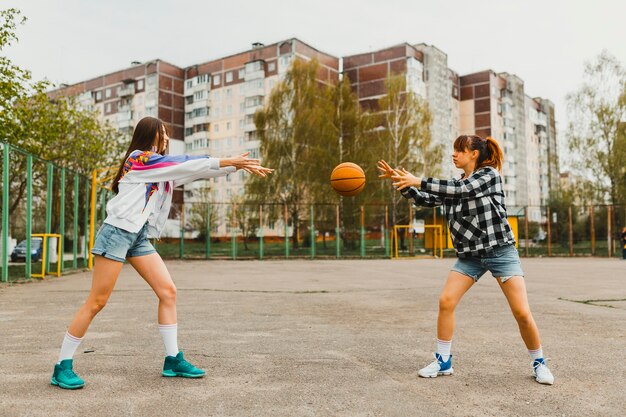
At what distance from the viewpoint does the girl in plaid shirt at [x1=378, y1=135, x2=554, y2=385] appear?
4070 mm

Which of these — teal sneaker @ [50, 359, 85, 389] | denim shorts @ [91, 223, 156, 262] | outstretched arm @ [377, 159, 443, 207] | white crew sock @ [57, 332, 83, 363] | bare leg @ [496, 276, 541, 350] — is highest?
outstretched arm @ [377, 159, 443, 207]

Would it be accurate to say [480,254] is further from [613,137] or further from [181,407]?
[613,137]

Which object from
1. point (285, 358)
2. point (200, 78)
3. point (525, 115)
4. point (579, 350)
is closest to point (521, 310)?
point (579, 350)

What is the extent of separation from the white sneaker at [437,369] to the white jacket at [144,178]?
2.04 metres

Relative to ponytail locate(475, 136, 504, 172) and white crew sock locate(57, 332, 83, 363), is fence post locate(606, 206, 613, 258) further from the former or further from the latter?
white crew sock locate(57, 332, 83, 363)

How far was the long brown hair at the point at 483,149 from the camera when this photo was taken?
429cm

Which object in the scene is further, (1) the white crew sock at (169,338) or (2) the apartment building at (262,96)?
(2) the apartment building at (262,96)

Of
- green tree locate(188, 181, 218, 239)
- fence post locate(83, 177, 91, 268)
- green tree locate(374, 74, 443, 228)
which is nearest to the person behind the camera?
fence post locate(83, 177, 91, 268)

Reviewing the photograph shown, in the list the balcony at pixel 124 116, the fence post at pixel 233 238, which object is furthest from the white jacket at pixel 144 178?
the balcony at pixel 124 116

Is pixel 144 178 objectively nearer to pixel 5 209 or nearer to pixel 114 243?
pixel 114 243

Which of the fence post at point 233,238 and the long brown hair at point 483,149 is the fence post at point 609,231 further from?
the long brown hair at point 483,149

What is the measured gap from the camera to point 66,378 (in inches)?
147

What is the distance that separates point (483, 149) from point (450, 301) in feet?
3.90

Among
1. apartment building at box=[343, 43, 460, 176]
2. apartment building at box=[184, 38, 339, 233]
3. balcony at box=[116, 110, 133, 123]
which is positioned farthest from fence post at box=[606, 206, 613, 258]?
balcony at box=[116, 110, 133, 123]
